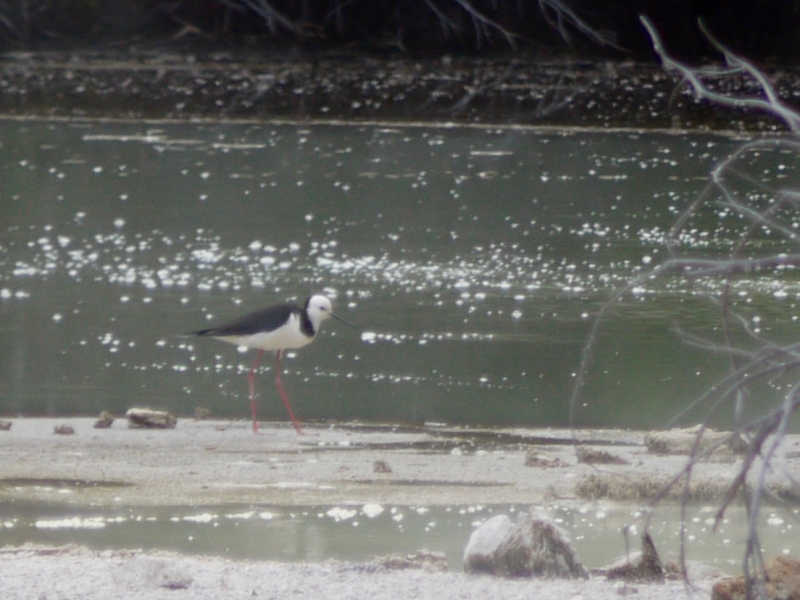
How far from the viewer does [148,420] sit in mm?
8258

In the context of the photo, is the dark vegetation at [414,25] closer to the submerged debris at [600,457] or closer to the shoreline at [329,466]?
the shoreline at [329,466]

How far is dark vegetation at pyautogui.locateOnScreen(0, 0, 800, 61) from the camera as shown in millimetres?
26672

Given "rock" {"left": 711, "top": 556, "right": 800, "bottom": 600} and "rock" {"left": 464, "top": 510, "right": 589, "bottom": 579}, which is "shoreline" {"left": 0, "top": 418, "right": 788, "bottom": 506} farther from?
"rock" {"left": 711, "top": 556, "right": 800, "bottom": 600}

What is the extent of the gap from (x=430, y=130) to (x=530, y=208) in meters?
5.56

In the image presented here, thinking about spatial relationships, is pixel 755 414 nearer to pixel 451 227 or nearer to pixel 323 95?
pixel 451 227

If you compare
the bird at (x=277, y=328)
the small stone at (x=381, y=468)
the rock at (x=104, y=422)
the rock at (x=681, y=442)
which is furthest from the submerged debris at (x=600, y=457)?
the rock at (x=104, y=422)

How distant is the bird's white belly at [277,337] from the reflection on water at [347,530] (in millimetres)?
2627

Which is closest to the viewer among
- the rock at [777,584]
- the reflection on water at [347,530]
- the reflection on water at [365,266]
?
the rock at [777,584]

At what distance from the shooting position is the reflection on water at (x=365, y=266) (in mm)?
9719

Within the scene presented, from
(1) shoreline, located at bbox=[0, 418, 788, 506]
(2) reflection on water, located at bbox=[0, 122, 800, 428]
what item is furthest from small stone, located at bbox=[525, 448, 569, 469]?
(2) reflection on water, located at bbox=[0, 122, 800, 428]

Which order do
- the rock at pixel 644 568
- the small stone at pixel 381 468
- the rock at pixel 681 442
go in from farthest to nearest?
the rock at pixel 681 442, the small stone at pixel 381 468, the rock at pixel 644 568

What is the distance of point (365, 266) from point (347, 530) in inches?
321

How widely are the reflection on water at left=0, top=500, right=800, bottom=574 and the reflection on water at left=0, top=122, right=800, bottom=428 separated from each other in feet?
7.69

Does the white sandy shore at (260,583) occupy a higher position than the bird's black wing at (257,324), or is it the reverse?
the bird's black wing at (257,324)
